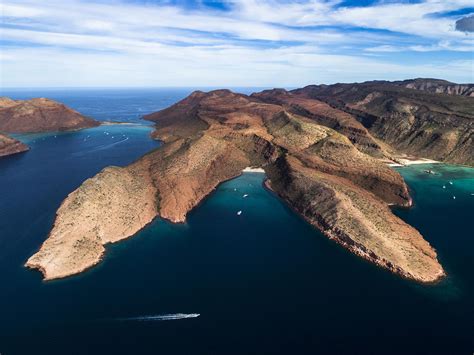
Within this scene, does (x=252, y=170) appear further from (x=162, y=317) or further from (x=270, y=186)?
(x=162, y=317)

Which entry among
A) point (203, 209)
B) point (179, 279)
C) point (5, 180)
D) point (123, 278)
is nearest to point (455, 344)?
point (179, 279)

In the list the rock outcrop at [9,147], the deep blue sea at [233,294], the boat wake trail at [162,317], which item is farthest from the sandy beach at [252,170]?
the rock outcrop at [9,147]

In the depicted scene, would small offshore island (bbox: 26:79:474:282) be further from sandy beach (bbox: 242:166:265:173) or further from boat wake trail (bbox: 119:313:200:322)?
boat wake trail (bbox: 119:313:200:322)

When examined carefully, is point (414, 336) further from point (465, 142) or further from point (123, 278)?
point (465, 142)

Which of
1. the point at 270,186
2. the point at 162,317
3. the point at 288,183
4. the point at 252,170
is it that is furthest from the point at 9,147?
the point at 162,317

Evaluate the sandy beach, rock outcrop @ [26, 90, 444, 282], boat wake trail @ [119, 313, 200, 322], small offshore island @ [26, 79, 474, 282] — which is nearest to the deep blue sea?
boat wake trail @ [119, 313, 200, 322]

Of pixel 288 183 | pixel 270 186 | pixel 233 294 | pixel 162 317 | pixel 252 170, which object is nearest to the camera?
pixel 162 317
